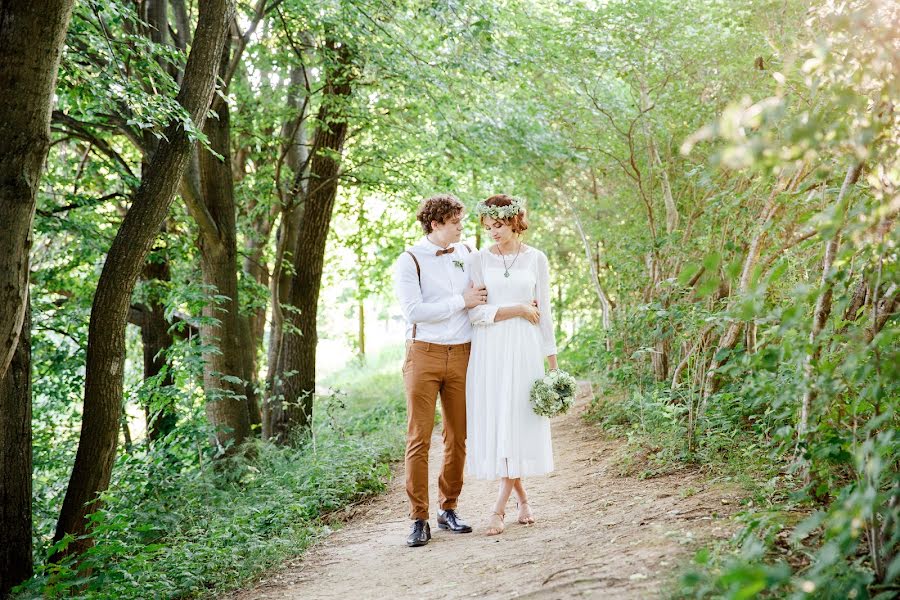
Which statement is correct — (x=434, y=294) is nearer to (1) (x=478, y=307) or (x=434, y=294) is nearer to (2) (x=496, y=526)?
(1) (x=478, y=307)

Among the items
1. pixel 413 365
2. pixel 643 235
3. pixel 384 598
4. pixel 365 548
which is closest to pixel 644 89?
pixel 643 235

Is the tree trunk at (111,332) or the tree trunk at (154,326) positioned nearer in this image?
the tree trunk at (111,332)

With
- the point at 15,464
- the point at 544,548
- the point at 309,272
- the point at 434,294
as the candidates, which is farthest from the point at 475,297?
the point at 309,272

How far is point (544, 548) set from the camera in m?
4.61

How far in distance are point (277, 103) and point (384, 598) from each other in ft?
29.0

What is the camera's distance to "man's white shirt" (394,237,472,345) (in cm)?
513

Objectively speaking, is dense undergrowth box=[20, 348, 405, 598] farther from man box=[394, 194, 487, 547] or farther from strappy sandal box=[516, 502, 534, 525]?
strappy sandal box=[516, 502, 534, 525]

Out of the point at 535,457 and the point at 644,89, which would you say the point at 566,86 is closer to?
the point at 644,89

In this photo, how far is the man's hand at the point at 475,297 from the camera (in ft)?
17.0

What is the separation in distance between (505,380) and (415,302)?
0.77 metres

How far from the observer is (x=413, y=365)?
5230 millimetres

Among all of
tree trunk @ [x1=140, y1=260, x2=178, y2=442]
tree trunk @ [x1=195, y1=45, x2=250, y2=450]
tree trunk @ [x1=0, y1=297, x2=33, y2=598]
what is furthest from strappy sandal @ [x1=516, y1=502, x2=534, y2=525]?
tree trunk @ [x1=140, y1=260, x2=178, y2=442]

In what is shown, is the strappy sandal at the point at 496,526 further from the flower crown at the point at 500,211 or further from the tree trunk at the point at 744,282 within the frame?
the flower crown at the point at 500,211

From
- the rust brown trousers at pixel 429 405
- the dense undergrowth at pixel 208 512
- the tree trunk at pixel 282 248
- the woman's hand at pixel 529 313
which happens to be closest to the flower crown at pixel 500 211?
the woman's hand at pixel 529 313
